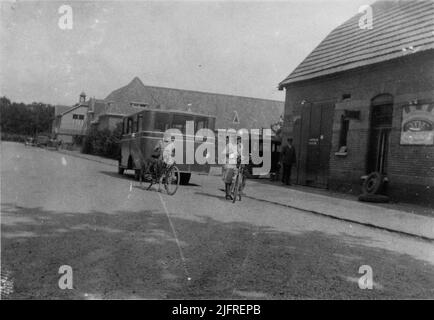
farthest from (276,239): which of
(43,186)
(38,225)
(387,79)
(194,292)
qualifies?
(387,79)

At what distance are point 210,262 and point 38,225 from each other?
316 cm

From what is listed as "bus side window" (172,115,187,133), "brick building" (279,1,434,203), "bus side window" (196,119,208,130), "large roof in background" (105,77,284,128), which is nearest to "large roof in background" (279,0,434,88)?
"brick building" (279,1,434,203)

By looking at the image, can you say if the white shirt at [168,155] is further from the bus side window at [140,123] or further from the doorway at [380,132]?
the doorway at [380,132]

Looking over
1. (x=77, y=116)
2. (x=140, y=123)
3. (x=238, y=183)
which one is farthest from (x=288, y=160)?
(x=77, y=116)

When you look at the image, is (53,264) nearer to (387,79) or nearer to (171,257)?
(171,257)

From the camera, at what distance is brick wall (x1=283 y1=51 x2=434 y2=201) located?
42.2 feet

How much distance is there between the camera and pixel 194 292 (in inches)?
162

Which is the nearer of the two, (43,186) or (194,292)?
(194,292)

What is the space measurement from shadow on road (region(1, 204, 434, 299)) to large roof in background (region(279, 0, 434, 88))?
8918 mm

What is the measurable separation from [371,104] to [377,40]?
2255 millimetres

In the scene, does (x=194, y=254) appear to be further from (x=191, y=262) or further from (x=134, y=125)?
(x=134, y=125)

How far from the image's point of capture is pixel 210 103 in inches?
2601

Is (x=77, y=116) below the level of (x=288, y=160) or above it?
above

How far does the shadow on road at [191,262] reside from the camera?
419 centimetres
